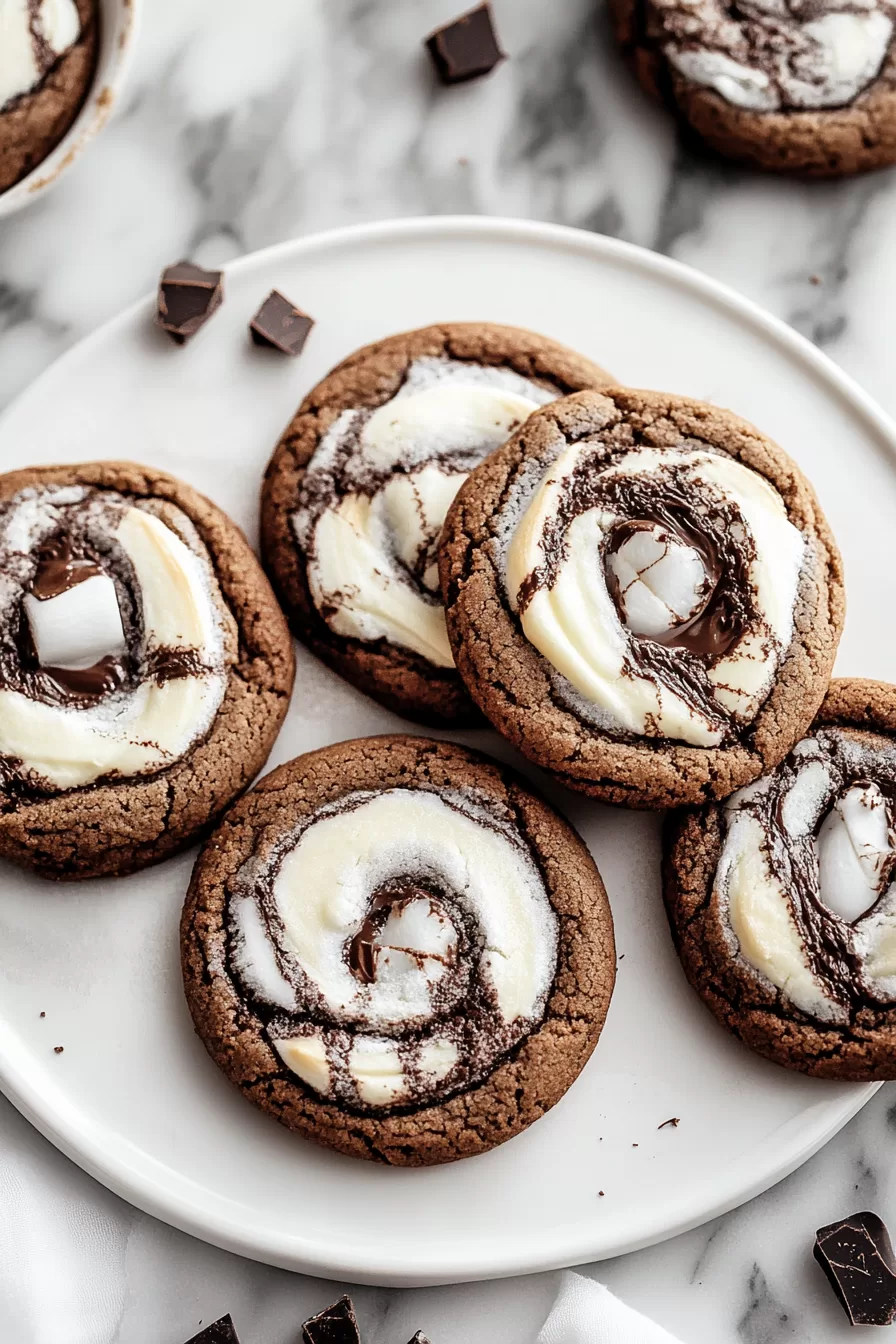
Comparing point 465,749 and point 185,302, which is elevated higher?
point 185,302

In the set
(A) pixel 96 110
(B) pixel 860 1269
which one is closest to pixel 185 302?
(A) pixel 96 110

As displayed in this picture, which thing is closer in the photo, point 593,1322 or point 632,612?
point 632,612

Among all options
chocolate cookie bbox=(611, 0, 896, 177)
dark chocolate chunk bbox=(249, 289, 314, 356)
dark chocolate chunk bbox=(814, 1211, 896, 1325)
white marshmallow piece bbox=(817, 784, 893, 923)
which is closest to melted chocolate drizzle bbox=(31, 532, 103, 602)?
dark chocolate chunk bbox=(249, 289, 314, 356)

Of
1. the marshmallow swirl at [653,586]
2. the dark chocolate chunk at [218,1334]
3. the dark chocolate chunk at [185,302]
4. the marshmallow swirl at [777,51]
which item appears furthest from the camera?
the marshmallow swirl at [777,51]

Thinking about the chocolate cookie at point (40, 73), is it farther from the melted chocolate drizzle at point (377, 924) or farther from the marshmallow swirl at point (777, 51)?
the melted chocolate drizzle at point (377, 924)

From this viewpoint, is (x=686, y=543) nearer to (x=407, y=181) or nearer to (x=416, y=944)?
(x=416, y=944)

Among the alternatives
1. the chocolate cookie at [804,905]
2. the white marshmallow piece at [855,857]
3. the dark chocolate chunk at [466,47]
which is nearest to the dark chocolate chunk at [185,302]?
the dark chocolate chunk at [466,47]

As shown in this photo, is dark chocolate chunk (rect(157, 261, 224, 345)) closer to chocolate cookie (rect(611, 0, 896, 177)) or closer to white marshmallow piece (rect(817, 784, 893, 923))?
chocolate cookie (rect(611, 0, 896, 177))
